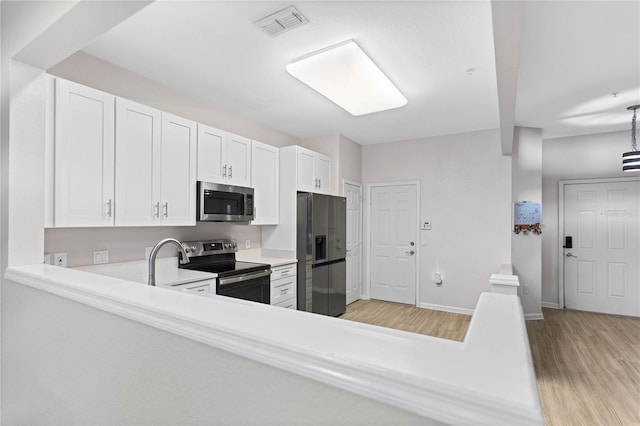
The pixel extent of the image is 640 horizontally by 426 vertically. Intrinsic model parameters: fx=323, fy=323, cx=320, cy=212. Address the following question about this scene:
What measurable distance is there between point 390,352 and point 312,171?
147 inches

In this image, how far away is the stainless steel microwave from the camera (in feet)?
9.92

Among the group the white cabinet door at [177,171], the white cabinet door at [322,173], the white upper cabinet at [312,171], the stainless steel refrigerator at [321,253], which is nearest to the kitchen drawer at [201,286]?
the white cabinet door at [177,171]

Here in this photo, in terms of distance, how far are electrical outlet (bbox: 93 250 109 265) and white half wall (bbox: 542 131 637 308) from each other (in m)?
5.80

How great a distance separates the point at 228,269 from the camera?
9.87 ft

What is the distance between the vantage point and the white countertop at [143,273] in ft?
8.04

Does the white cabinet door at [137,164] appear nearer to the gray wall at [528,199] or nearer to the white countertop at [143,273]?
the white countertop at [143,273]

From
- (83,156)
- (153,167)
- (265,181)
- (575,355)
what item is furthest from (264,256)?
(575,355)

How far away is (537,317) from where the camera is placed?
445cm

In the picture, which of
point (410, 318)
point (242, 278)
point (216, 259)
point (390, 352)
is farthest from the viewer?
point (410, 318)

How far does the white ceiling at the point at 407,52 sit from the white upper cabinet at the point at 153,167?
484 mm

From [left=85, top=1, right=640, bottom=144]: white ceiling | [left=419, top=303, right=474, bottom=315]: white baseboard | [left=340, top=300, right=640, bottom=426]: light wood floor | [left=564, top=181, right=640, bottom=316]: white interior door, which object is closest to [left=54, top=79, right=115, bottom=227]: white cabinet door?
[left=85, top=1, right=640, bottom=144]: white ceiling

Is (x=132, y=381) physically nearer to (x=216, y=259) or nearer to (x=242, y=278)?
(x=242, y=278)

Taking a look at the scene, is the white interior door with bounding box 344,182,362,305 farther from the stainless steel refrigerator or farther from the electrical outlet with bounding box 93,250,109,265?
the electrical outlet with bounding box 93,250,109,265

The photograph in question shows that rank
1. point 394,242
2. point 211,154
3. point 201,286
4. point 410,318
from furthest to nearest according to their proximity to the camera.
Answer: point 394,242 → point 410,318 → point 211,154 → point 201,286
